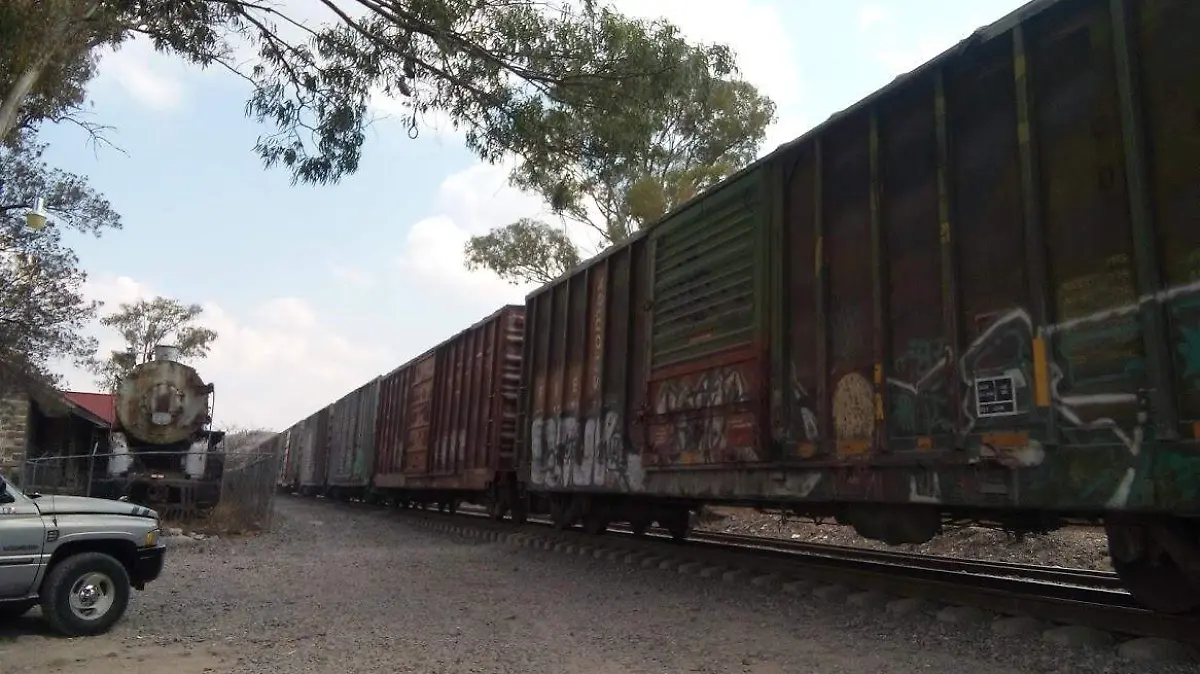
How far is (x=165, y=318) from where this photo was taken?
164 feet

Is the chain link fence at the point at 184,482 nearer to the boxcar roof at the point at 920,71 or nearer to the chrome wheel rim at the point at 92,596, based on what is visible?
the chrome wheel rim at the point at 92,596

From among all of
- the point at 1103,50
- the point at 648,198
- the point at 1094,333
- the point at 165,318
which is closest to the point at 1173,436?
the point at 1094,333

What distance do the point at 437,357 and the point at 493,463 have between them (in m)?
5.07

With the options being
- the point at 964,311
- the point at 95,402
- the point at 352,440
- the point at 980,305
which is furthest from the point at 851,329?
the point at 95,402

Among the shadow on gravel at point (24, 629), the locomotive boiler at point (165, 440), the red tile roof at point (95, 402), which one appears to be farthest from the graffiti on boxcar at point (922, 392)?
the red tile roof at point (95, 402)

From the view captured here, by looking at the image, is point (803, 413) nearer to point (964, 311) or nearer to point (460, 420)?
point (964, 311)

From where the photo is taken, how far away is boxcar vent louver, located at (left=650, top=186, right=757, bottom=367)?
23.4ft

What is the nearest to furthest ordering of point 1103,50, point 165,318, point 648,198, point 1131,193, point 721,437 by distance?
1. point 1131,193
2. point 1103,50
3. point 721,437
4. point 648,198
5. point 165,318

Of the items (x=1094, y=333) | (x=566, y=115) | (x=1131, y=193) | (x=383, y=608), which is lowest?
(x=383, y=608)

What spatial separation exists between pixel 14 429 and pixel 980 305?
92.2 feet

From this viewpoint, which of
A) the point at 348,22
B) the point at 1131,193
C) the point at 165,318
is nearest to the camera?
the point at 1131,193

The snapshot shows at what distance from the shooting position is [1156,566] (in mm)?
4398

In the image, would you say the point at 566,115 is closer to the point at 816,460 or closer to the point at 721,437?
the point at 721,437

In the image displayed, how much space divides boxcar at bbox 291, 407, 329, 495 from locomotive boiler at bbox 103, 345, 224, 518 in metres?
13.8
